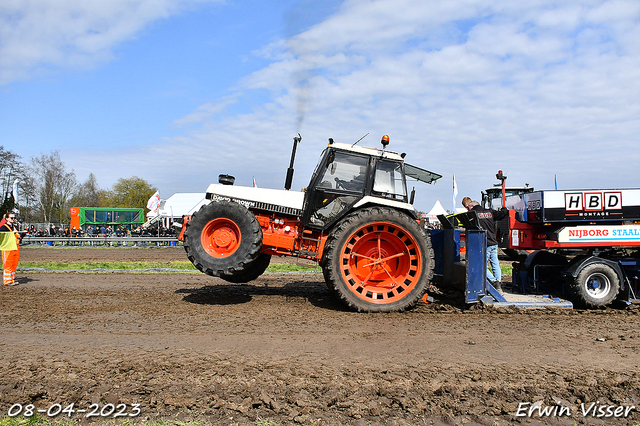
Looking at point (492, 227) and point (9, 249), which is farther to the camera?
point (9, 249)

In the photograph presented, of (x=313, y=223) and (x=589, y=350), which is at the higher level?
(x=313, y=223)

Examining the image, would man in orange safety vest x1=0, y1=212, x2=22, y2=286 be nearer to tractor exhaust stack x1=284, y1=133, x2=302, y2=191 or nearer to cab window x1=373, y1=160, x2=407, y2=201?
tractor exhaust stack x1=284, y1=133, x2=302, y2=191

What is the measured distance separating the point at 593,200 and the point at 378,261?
339 cm

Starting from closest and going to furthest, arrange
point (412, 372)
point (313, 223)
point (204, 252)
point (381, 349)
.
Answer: point (412, 372), point (381, 349), point (204, 252), point (313, 223)

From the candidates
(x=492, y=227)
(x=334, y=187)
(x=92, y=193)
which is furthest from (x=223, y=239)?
(x=92, y=193)

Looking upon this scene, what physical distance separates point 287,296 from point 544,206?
431cm

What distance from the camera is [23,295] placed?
285 inches

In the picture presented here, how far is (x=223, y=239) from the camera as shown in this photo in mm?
5961

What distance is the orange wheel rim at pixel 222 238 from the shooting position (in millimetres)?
5934

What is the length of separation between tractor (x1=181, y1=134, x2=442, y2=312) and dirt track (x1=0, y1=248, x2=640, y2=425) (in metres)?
0.54

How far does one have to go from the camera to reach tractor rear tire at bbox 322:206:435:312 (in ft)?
19.1

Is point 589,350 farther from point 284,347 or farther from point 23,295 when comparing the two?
point 23,295

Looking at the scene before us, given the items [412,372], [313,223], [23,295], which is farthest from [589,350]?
[23,295]
